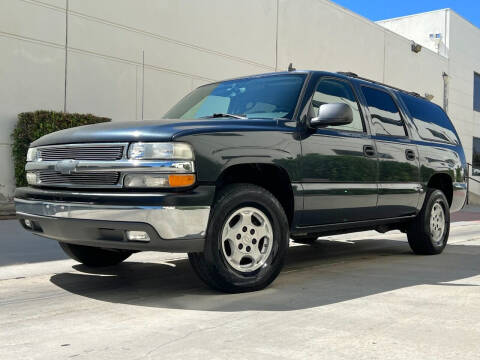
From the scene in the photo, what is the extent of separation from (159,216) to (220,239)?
0.54 metres

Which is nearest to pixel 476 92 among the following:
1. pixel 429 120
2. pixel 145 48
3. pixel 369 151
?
pixel 145 48

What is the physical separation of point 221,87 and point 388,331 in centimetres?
317

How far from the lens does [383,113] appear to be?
245 inches

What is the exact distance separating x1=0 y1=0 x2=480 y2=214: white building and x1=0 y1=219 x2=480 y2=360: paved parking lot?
6234 millimetres

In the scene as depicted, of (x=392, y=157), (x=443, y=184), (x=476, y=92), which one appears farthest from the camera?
(x=476, y=92)

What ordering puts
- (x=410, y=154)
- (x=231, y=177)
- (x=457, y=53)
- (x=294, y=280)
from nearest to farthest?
(x=231, y=177) → (x=294, y=280) → (x=410, y=154) → (x=457, y=53)

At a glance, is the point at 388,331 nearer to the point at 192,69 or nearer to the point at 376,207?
the point at 376,207

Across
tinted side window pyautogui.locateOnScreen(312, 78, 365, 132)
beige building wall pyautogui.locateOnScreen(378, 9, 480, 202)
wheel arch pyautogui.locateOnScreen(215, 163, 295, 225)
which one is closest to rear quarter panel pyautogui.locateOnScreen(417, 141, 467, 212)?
tinted side window pyautogui.locateOnScreen(312, 78, 365, 132)

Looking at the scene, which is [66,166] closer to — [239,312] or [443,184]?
[239,312]

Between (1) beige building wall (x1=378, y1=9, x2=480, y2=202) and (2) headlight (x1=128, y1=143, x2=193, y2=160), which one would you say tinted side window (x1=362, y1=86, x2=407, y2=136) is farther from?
(1) beige building wall (x1=378, y1=9, x2=480, y2=202)

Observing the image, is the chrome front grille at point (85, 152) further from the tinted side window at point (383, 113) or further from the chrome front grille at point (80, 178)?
the tinted side window at point (383, 113)

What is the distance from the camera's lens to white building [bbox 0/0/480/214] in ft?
37.8

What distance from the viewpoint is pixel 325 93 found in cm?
A: 546

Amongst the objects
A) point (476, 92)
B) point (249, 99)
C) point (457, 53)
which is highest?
point (457, 53)
